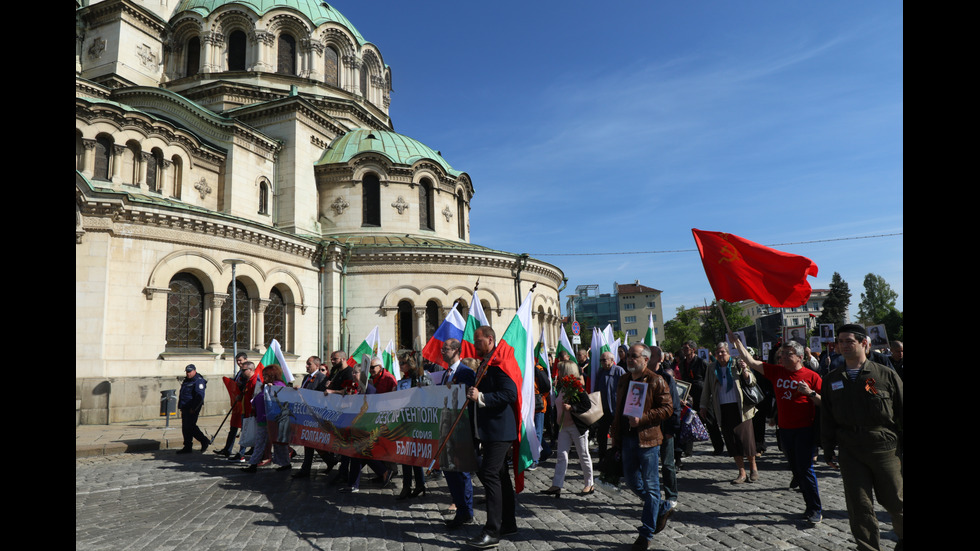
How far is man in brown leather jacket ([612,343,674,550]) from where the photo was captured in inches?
217

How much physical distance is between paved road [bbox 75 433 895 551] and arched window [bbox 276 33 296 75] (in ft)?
82.4

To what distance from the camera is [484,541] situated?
5.54 meters

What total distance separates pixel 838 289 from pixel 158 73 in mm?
69618

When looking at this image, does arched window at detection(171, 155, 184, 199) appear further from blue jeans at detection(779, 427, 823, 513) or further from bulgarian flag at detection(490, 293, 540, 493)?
blue jeans at detection(779, 427, 823, 513)

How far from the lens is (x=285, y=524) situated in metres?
6.53

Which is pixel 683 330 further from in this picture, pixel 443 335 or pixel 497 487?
pixel 497 487

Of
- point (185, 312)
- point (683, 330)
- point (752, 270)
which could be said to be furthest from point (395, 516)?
point (683, 330)

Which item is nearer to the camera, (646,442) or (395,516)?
(646,442)

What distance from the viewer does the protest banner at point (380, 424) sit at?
655cm

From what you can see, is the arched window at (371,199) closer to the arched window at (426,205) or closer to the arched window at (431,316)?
the arched window at (426,205)

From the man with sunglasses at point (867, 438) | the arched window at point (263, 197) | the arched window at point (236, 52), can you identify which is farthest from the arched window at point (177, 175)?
the man with sunglasses at point (867, 438)

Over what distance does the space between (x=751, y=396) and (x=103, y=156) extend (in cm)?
2168

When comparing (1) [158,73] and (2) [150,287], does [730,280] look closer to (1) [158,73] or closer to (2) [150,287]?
(2) [150,287]

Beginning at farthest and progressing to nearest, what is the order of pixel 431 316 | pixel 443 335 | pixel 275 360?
pixel 431 316 < pixel 443 335 < pixel 275 360
